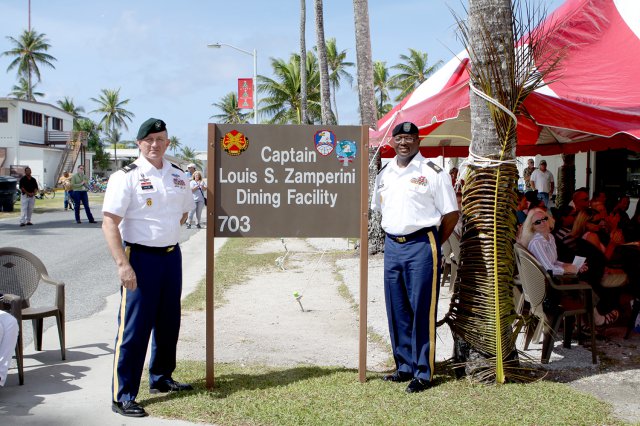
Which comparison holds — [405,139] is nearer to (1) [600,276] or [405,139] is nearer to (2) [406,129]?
(2) [406,129]

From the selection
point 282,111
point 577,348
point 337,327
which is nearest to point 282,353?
point 337,327

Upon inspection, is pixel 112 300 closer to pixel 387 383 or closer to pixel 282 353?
pixel 282 353

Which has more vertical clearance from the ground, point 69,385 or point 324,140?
point 324,140

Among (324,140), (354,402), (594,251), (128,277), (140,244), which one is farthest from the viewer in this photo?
(594,251)

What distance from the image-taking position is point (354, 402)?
4652 millimetres

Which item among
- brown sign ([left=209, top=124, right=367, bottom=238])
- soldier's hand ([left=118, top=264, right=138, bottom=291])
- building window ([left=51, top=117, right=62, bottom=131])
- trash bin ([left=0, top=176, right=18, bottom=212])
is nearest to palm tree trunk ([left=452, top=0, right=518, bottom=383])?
brown sign ([left=209, top=124, right=367, bottom=238])

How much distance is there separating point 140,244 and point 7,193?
24970 millimetres

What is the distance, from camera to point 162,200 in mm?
4508

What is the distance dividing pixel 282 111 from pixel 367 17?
37.6m

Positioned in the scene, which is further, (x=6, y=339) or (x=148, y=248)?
(x=6, y=339)

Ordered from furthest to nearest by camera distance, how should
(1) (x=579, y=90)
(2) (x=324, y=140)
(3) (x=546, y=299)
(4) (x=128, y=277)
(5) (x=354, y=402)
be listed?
(1) (x=579, y=90) → (3) (x=546, y=299) → (2) (x=324, y=140) → (5) (x=354, y=402) → (4) (x=128, y=277)

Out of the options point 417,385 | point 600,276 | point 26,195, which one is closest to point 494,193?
point 417,385

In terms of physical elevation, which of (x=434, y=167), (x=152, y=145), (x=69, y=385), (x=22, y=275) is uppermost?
(x=152, y=145)

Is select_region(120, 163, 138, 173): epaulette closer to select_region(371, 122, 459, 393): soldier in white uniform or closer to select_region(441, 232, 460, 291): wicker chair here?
select_region(371, 122, 459, 393): soldier in white uniform
